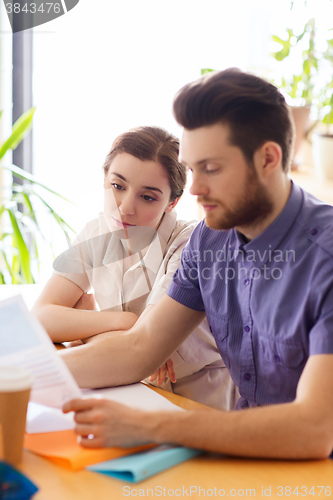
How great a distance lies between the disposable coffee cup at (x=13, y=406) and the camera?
0.72 m

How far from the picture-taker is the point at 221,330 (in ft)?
3.79

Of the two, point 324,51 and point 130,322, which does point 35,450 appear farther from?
point 324,51

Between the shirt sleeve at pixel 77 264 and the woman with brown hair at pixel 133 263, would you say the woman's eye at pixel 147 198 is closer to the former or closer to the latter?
the woman with brown hair at pixel 133 263

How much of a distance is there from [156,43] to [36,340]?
2.39 m

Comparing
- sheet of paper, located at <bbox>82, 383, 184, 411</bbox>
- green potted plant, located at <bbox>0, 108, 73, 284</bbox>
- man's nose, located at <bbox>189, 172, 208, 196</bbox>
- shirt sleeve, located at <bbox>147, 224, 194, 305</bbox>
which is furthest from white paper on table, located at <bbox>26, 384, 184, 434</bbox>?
green potted plant, located at <bbox>0, 108, 73, 284</bbox>

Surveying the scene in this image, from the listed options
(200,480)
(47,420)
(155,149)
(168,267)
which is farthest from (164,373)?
(155,149)

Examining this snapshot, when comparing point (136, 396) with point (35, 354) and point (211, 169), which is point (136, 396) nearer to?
point (35, 354)

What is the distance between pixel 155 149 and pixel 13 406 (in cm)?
89

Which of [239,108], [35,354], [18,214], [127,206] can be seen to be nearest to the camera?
[35,354]

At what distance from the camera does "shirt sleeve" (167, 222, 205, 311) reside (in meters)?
1.19

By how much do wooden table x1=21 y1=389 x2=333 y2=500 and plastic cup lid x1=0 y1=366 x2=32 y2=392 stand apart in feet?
0.45

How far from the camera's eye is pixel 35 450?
79cm

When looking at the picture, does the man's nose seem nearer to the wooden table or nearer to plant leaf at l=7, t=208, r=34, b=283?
the wooden table

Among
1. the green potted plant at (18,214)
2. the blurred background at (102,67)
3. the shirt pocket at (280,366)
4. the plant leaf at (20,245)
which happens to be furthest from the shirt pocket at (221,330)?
the blurred background at (102,67)
